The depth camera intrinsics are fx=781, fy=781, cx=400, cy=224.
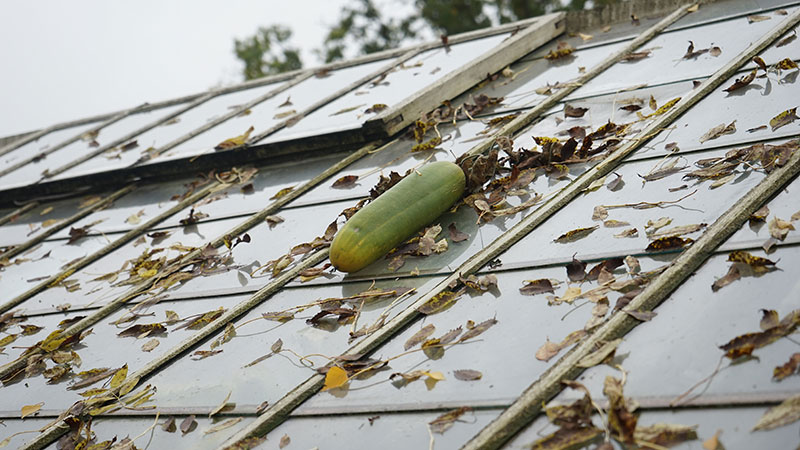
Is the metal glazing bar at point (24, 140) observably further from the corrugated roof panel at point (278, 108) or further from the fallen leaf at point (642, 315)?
the fallen leaf at point (642, 315)

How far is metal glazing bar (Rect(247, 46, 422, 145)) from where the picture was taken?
5.43 metres

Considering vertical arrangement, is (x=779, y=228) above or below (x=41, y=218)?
above

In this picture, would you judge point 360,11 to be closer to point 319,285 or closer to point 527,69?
point 527,69

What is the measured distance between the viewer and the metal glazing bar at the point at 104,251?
4473 millimetres

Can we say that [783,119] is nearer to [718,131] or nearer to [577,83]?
[718,131]

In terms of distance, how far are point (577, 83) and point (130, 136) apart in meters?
4.02

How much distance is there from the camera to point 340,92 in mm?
5816

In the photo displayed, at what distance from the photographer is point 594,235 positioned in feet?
9.39

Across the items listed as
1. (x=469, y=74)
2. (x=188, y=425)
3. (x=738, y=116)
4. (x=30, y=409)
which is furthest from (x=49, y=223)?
(x=738, y=116)

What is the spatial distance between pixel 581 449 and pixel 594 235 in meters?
1.16

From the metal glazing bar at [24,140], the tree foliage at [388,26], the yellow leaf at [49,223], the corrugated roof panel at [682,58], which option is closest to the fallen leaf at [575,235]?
the corrugated roof panel at [682,58]

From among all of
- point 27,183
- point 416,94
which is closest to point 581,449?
point 416,94

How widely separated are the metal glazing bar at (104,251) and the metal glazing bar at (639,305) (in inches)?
131

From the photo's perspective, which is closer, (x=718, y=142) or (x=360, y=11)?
(x=718, y=142)
